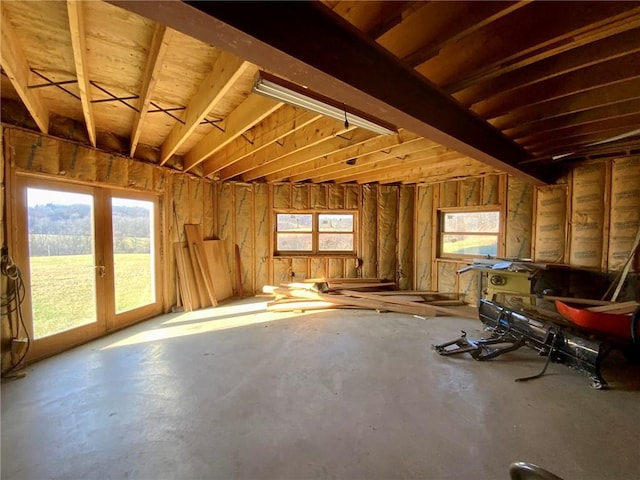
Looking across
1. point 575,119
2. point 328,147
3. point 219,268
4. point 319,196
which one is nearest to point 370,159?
point 328,147

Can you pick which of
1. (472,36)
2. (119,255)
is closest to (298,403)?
(472,36)

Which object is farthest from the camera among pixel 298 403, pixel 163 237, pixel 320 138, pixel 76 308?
pixel 163 237

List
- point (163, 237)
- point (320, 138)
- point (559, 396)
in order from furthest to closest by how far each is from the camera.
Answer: point (163, 237), point (320, 138), point (559, 396)

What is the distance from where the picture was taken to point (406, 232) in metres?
6.23

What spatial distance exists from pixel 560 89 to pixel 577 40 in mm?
735

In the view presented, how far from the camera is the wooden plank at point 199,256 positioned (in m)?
5.16

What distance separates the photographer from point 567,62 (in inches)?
71.9

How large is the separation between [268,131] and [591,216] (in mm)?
4840

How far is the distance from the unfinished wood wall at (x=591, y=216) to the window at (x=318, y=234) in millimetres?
3557

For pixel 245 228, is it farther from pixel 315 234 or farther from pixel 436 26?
pixel 436 26

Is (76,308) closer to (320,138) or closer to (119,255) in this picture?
(119,255)

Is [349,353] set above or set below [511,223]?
below

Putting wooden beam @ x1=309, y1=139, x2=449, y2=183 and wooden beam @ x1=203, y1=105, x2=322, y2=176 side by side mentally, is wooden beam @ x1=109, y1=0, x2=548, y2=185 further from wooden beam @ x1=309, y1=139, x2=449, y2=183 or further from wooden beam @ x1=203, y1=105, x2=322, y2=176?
wooden beam @ x1=309, y1=139, x2=449, y2=183

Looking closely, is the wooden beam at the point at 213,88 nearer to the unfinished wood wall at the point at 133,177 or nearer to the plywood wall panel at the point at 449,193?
the unfinished wood wall at the point at 133,177
